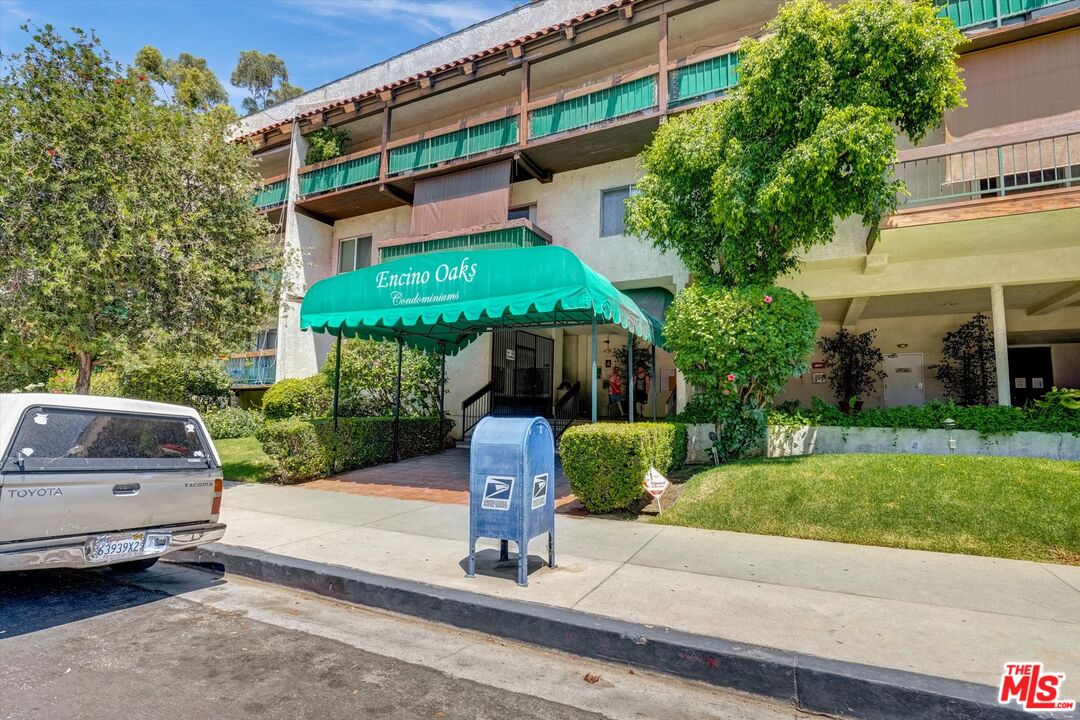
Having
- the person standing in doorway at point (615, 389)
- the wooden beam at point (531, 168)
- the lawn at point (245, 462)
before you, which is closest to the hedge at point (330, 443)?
the lawn at point (245, 462)

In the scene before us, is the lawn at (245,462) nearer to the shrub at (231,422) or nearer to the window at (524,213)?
the shrub at (231,422)

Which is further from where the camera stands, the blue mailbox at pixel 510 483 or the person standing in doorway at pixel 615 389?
the person standing in doorway at pixel 615 389

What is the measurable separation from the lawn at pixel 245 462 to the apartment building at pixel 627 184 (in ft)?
11.4

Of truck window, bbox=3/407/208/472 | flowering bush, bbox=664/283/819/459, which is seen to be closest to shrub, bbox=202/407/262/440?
truck window, bbox=3/407/208/472

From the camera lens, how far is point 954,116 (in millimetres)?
10516

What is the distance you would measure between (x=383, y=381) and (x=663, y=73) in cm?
984

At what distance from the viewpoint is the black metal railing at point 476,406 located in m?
14.7

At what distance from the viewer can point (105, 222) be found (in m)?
9.13

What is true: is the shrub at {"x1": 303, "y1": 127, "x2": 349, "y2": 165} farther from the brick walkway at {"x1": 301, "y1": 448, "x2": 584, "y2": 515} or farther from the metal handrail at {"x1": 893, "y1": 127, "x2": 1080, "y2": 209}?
the metal handrail at {"x1": 893, "y1": 127, "x2": 1080, "y2": 209}

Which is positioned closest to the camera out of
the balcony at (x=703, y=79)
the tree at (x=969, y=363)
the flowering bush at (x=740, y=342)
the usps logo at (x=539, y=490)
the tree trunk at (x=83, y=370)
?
the usps logo at (x=539, y=490)

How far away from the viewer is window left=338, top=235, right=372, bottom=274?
19.0m

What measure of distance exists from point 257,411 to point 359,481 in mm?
9675

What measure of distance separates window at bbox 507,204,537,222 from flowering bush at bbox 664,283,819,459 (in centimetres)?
767

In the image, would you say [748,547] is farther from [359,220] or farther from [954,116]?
[359,220]
